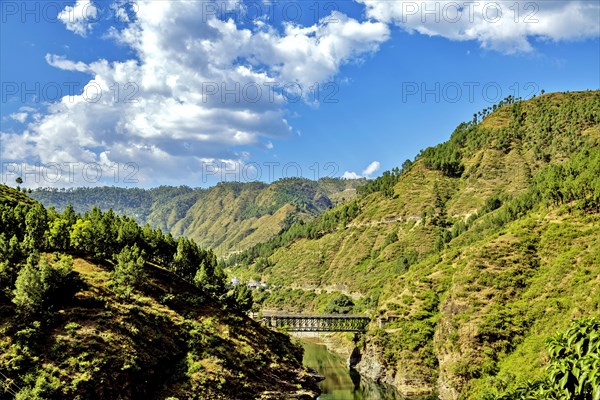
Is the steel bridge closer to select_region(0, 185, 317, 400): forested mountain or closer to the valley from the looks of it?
the valley

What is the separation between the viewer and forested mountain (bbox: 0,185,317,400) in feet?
197

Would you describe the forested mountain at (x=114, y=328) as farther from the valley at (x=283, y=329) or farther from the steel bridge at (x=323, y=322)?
the steel bridge at (x=323, y=322)

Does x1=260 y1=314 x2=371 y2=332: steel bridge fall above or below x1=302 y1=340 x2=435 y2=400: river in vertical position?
above

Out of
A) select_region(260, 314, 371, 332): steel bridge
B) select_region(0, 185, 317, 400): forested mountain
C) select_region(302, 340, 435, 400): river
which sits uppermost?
select_region(0, 185, 317, 400): forested mountain

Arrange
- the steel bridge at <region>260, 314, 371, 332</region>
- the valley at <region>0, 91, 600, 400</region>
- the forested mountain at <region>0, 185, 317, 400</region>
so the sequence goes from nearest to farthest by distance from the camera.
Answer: the forested mountain at <region>0, 185, 317, 400</region>, the valley at <region>0, 91, 600, 400</region>, the steel bridge at <region>260, 314, 371, 332</region>

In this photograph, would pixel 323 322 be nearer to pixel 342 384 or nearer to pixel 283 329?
pixel 283 329

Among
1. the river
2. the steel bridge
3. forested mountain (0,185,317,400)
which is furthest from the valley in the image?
the steel bridge

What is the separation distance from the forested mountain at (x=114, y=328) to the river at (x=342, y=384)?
11244 millimetres

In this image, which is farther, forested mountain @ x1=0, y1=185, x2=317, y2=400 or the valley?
the valley

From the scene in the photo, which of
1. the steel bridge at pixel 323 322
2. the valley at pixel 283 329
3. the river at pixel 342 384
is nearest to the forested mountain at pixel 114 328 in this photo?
the valley at pixel 283 329

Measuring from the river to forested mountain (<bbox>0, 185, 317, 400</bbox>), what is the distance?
11244 mm

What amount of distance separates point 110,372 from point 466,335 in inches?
2604

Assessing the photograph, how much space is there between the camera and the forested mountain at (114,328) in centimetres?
6016

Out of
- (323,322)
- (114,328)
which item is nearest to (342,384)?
(323,322)
